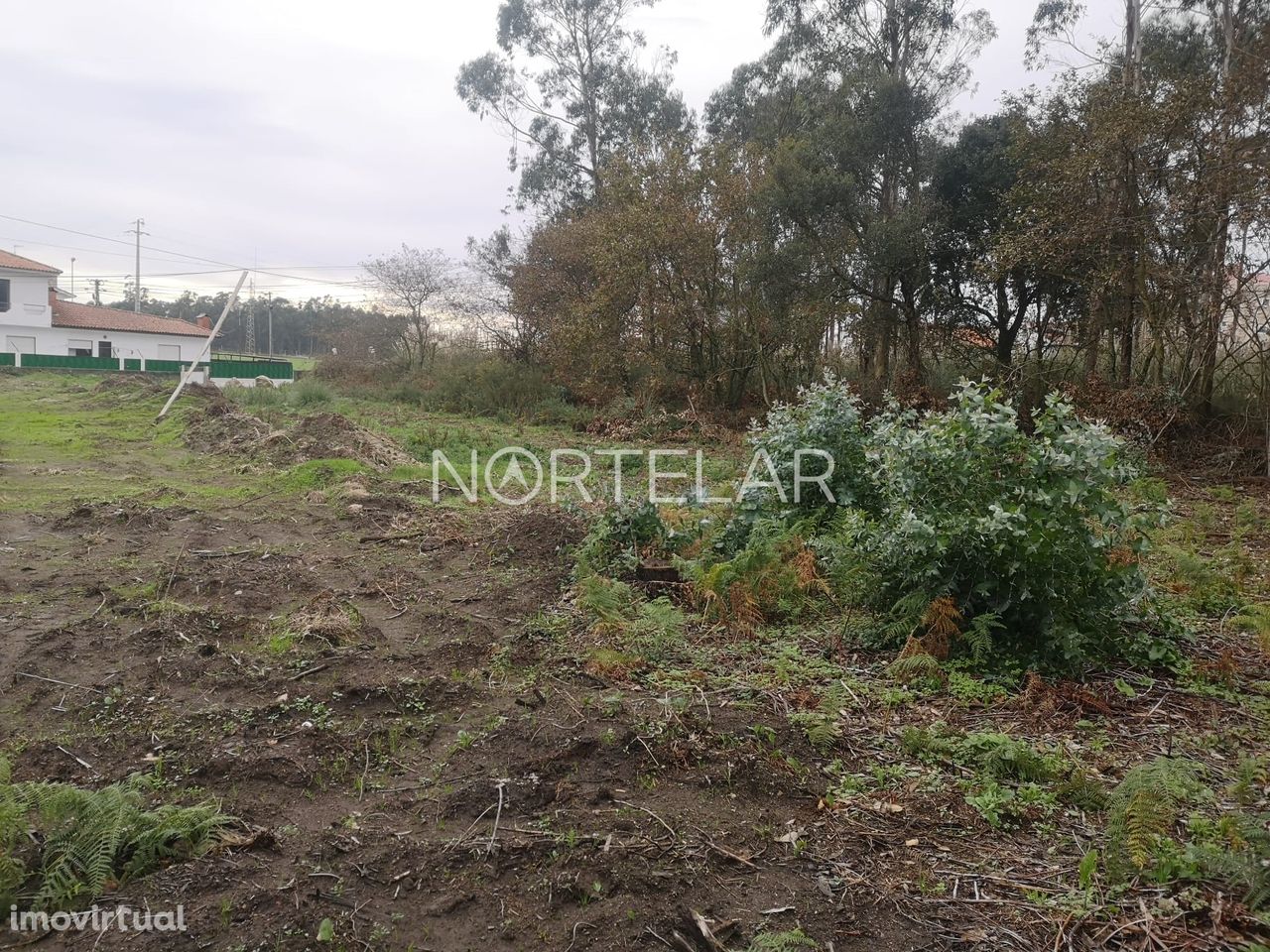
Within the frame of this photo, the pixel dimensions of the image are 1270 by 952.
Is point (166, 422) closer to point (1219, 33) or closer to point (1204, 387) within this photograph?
point (1204, 387)

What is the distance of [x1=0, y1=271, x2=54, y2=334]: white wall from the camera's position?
3522 centimetres

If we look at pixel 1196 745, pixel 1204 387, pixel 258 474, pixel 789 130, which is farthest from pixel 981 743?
pixel 789 130

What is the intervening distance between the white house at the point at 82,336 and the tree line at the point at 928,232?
18.2 meters

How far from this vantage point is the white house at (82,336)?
3156cm

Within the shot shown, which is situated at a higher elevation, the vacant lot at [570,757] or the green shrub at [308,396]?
the green shrub at [308,396]

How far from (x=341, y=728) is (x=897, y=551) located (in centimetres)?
299

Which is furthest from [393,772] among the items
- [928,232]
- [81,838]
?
[928,232]

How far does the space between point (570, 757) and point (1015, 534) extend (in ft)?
7.92

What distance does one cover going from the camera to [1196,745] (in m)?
3.41

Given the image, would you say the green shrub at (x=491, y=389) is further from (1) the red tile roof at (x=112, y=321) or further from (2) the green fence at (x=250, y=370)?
(1) the red tile roof at (x=112, y=321)

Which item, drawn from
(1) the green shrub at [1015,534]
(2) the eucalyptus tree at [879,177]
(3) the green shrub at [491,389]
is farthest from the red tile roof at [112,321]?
(1) the green shrub at [1015,534]

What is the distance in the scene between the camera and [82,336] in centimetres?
3756

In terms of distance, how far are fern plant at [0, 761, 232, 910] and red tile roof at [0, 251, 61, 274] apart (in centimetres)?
4168

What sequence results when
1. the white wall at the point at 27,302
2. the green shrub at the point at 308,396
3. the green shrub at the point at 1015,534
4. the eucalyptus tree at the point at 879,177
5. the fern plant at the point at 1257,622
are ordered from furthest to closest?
the white wall at the point at 27,302, the green shrub at the point at 308,396, the eucalyptus tree at the point at 879,177, the fern plant at the point at 1257,622, the green shrub at the point at 1015,534
